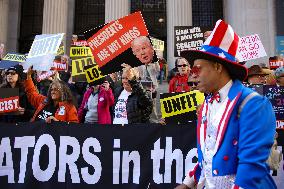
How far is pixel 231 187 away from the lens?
2.52 m

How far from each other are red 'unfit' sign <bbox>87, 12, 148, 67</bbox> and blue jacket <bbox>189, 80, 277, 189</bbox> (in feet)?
15.6

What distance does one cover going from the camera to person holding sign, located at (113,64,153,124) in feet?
23.2

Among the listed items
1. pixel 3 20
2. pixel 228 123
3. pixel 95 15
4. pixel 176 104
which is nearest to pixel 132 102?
pixel 176 104

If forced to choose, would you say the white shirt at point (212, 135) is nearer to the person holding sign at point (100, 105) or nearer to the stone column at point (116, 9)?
the person holding sign at point (100, 105)

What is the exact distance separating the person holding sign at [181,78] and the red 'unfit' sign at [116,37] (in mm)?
1436

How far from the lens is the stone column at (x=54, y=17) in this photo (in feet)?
74.9

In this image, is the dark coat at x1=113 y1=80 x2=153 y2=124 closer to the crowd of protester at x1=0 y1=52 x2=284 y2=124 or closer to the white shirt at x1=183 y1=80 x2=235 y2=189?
the crowd of protester at x1=0 y1=52 x2=284 y2=124

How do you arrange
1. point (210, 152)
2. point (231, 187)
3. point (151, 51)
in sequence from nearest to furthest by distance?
point (231, 187) < point (210, 152) < point (151, 51)

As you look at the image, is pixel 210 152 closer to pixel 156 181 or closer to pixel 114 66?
pixel 156 181

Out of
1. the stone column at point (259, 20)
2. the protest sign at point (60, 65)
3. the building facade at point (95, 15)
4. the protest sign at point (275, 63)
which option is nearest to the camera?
the protest sign at point (60, 65)

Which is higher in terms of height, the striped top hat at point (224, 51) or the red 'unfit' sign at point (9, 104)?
the striped top hat at point (224, 51)

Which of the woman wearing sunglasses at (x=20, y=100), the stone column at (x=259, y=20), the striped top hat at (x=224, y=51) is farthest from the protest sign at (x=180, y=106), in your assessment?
the stone column at (x=259, y=20)

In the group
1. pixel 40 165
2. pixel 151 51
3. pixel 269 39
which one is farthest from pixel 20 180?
pixel 269 39

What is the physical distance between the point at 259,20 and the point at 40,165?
1762 centimetres
